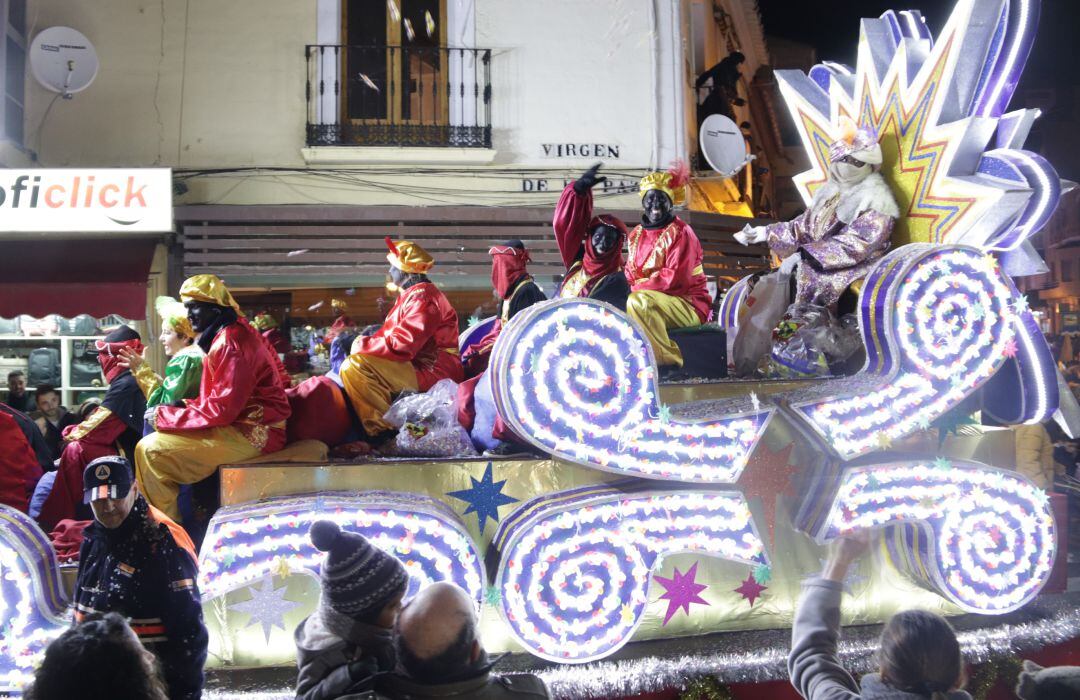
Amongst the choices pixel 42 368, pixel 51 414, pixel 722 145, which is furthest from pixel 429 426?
pixel 722 145

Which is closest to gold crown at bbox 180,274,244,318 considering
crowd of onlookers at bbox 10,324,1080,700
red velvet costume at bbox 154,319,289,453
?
red velvet costume at bbox 154,319,289,453

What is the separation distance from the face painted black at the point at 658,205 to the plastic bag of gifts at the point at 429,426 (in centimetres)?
162

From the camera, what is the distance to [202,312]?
14.1 feet

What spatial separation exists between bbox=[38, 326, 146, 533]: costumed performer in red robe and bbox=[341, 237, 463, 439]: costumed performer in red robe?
3.83 feet

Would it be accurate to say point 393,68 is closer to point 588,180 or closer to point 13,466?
point 588,180

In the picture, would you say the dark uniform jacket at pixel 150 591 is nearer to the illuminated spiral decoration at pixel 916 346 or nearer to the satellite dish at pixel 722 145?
the illuminated spiral decoration at pixel 916 346

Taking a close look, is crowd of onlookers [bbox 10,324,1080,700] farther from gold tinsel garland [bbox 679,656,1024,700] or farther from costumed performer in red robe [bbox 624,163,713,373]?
costumed performer in red robe [bbox 624,163,713,373]

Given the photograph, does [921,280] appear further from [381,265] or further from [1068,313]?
[1068,313]

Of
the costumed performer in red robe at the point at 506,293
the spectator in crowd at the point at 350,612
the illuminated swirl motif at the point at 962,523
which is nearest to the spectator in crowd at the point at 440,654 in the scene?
the spectator in crowd at the point at 350,612

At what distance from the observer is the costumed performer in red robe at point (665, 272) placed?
4.91 meters

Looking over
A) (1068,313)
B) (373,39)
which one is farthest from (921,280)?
(1068,313)

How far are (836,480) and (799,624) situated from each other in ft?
4.43

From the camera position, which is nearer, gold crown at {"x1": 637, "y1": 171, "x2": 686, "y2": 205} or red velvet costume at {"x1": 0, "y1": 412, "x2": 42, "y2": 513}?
red velvet costume at {"x1": 0, "y1": 412, "x2": 42, "y2": 513}

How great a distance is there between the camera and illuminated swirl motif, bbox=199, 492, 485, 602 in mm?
3586
